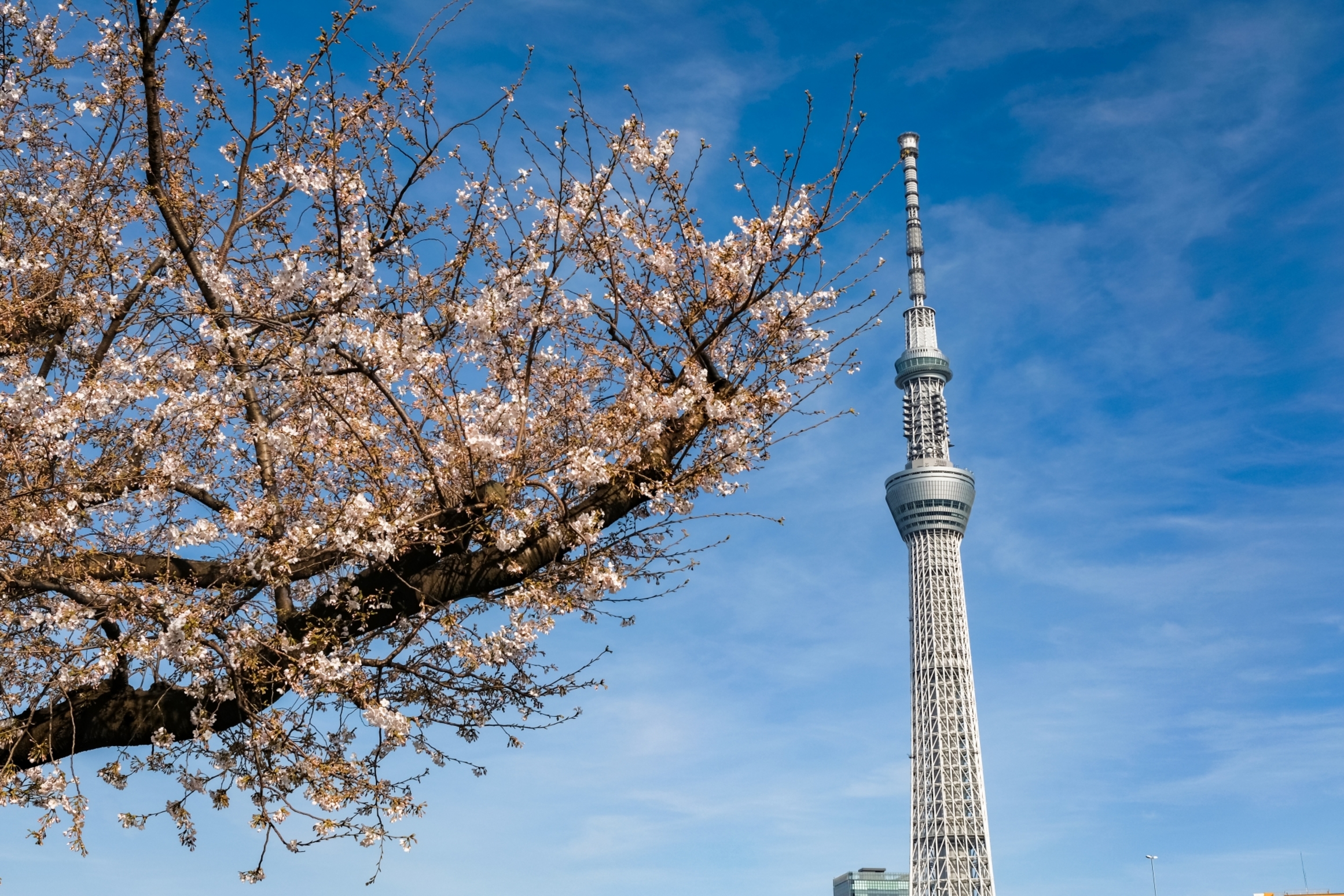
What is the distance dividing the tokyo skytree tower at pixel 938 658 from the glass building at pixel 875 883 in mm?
39863

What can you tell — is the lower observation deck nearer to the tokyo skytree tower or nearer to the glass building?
the tokyo skytree tower

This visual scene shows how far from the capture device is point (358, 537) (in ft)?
24.6

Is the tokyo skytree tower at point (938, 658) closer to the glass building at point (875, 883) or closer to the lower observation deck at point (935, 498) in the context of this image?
the lower observation deck at point (935, 498)

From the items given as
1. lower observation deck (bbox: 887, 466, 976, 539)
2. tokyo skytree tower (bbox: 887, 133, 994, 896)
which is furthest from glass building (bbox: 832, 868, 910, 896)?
lower observation deck (bbox: 887, 466, 976, 539)

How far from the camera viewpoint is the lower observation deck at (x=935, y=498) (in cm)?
10231

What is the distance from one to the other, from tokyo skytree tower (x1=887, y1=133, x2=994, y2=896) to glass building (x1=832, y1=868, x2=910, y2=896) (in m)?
39.9

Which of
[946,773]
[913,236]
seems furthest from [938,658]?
[913,236]

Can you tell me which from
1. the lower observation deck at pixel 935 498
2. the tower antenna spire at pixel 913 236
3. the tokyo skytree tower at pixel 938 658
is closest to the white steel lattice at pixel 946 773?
the tokyo skytree tower at pixel 938 658

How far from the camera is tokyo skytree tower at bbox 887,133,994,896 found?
92.2 meters

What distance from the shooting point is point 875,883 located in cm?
13075

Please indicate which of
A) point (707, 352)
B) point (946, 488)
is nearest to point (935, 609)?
point (946, 488)

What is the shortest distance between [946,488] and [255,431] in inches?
3869

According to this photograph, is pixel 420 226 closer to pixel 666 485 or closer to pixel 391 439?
pixel 391 439

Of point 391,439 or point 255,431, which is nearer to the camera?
point 255,431
